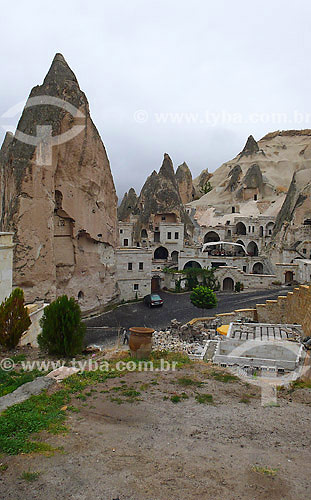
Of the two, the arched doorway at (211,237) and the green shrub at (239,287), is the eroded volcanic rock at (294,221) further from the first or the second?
the arched doorway at (211,237)

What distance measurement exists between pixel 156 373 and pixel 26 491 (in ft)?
16.7

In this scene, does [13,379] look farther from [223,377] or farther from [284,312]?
[284,312]

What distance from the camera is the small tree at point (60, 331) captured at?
10.3m

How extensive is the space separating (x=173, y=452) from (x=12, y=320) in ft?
23.0

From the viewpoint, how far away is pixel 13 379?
8.30 metres

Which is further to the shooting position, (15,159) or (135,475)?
(15,159)

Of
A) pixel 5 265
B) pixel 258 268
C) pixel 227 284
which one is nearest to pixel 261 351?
pixel 5 265

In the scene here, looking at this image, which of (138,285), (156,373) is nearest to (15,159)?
(138,285)

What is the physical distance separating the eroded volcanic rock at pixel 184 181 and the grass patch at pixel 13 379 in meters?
67.0

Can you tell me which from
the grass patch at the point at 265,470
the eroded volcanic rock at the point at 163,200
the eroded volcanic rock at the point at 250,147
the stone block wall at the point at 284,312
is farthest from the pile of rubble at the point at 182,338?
the eroded volcanic rock at the point at 250,147

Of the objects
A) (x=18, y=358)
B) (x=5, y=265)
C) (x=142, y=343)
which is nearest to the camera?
(x=18, y=358)

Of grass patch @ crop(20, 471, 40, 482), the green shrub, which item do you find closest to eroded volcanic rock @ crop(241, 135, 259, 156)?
the green shrub

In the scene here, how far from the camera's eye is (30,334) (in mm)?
13195

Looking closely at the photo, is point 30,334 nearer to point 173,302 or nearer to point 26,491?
point 26,491
